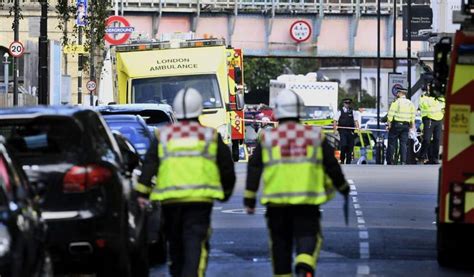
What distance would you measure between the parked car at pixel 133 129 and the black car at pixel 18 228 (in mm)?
9435

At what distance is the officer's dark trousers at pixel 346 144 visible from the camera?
38.1m

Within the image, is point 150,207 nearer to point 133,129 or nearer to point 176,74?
point 133,129

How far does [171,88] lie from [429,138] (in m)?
5.78

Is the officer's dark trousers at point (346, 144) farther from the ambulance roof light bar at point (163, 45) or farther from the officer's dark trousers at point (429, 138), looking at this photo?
the ambulance roof light bar at point (163, 45)

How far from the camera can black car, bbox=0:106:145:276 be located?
12.6m

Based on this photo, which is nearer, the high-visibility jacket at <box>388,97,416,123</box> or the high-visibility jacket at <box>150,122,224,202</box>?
the high-visibility jacket at <box>150,122,224,202</box>

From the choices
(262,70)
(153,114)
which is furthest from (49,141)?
(262,70)

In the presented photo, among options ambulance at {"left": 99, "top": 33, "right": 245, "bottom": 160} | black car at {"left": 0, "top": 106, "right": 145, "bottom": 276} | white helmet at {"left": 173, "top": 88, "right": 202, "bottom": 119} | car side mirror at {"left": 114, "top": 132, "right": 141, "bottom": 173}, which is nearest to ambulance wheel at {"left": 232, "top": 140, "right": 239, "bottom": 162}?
ambulance at {"left": 99, "top": 33, "right": 245, "bottom": 160}

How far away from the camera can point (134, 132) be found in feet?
68.8

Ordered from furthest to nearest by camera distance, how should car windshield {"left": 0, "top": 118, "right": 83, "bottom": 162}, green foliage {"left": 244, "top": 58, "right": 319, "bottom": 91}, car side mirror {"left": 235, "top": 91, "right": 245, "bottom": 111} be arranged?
green foliage {"left": 244, "top": 58, "right": 319, "bottom": 91}, car side mirror {"left": 235, "top": 91, "right": 245, "bottom": 111}, car windshield {"left": 0, "top": 118, "right": 83, "bottom": 162}

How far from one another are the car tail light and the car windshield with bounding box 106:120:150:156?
7.99 meters

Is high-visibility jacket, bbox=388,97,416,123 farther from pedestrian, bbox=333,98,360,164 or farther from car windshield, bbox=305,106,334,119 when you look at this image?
car windshield, bbox=305,106,334,119

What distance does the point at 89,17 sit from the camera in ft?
134

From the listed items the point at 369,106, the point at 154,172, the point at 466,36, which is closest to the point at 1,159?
the point at 154,172
